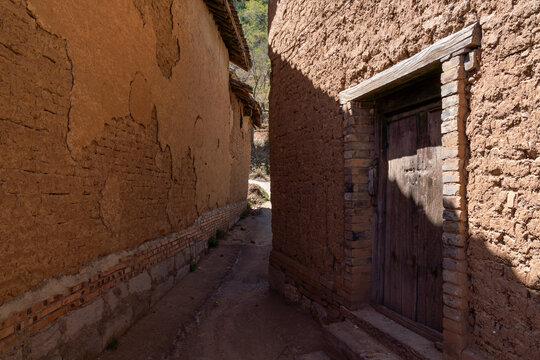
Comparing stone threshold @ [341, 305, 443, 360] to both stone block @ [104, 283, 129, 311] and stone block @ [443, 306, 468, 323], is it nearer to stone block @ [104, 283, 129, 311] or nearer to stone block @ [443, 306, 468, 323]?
stone block @ [443, 306, 468, 323]

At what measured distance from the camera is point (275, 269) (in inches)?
198

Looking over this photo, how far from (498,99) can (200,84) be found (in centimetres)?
569

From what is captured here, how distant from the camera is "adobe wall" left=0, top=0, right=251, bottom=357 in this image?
7.59 ft

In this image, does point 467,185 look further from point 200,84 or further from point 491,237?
point 200,84

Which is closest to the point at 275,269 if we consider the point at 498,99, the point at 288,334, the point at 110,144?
the point at 288,334

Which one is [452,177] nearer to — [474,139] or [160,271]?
[474,139]

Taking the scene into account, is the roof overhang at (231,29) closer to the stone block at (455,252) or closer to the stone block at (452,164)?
the stone block at (452,164)

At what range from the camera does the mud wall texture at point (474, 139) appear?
1795 mm

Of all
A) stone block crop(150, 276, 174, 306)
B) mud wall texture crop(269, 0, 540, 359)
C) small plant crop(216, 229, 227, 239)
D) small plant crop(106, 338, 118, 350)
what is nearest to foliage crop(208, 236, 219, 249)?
small plant crop(216, 229, 227, 239)

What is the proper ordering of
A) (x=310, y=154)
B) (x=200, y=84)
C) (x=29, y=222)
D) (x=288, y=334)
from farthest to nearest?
(x=200, y=84)
(x=310, y=154)
(x=288, y=334)
(x=29, y=222)

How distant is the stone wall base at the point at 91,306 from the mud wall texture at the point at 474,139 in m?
1.97

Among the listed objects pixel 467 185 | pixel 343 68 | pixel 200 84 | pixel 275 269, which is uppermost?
pixel 200 84

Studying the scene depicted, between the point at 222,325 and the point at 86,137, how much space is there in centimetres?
268

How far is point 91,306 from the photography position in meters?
3.14
